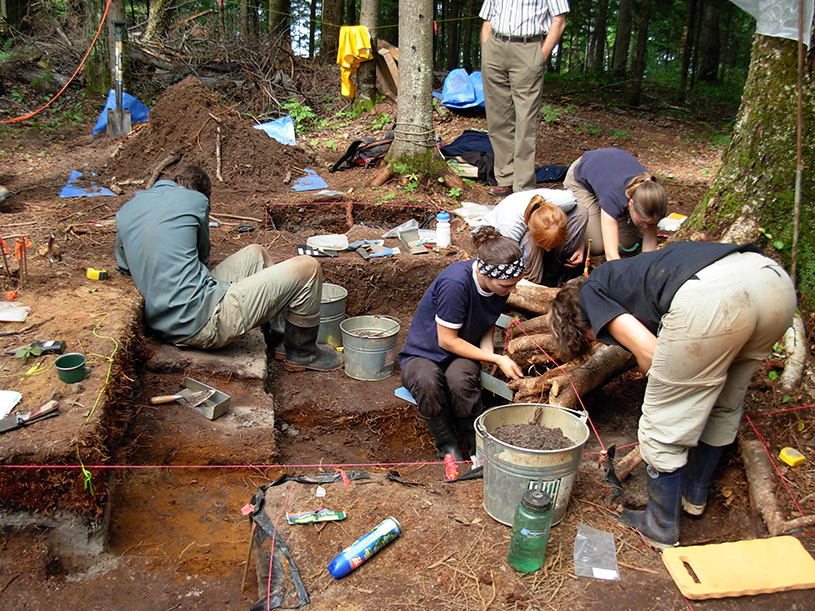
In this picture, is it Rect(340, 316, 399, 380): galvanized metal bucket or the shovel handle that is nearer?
the shovel handle

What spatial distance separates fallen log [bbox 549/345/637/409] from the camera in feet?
12.9

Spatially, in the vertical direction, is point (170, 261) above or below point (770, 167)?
below

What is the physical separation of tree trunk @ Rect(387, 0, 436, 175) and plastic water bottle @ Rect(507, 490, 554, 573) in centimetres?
523

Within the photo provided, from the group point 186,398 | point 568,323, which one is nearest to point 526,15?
point 568,323

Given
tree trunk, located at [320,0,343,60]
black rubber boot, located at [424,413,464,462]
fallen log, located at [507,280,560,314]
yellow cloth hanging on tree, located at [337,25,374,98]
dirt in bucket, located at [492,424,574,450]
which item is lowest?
black rubber boot, located at [424,413,464,462]

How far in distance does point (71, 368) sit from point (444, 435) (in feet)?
7.12

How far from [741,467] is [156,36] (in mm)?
14141

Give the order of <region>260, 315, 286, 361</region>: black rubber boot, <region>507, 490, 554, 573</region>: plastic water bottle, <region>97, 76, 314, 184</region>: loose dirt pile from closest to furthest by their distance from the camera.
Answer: <region>507, 490, 554, 573</region>: plastic water bottle
<region>260, 315, 286, 361</region>: black rubber boot
<region>97, 76, 314, 184</region>: loose dirt pile

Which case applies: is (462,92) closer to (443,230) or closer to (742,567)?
(443,230)

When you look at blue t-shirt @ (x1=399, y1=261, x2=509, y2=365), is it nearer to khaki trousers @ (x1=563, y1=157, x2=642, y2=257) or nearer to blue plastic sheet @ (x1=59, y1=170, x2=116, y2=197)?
khaki trousers @ (x1=563, y1=157, x2=642, y2=257)

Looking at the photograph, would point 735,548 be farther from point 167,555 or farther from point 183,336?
point 183,336

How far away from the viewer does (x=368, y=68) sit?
10570 millimetres

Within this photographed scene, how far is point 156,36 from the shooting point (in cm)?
1341

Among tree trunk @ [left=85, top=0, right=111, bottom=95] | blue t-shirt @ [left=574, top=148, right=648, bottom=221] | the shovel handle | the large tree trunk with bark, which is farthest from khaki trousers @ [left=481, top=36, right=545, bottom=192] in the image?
tree trunk @ [left=85, top=0, right=111, bottom=95]
